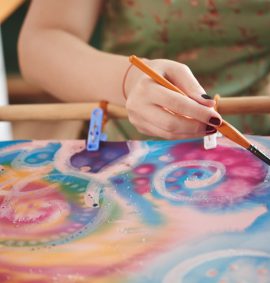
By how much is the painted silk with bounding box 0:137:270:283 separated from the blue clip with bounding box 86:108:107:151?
10 mm

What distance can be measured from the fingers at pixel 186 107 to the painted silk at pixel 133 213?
57 mm

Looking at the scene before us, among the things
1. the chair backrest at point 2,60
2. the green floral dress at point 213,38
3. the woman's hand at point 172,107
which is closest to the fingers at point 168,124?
the woman's hand at point 172,107

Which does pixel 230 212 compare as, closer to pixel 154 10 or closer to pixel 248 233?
pixel 248 233

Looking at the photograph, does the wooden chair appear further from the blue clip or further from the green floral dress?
the green floral dress

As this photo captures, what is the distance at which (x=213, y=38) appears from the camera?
2.38 feet

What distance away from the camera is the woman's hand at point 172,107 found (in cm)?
49

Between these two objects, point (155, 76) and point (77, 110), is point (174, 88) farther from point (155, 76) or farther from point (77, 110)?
point (77, 110)

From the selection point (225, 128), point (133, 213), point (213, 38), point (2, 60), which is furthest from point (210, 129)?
point (2, 60)

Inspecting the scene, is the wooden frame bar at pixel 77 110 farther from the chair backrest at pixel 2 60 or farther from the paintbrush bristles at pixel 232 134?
the chair backrest at pixel 2 60

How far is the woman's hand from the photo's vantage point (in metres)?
0.49

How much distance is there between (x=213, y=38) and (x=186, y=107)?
274 millimetres

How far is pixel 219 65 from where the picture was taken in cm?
73

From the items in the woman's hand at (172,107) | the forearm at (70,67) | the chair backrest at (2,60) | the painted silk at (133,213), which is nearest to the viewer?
the painted silk at (133,213)

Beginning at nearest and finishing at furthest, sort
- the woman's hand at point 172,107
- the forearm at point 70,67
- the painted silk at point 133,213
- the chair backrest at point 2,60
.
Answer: the painted silk at point 133,213
the woman's hand at point 172,107
the forearm at point 70,67
the chair backrest at point 2,60
